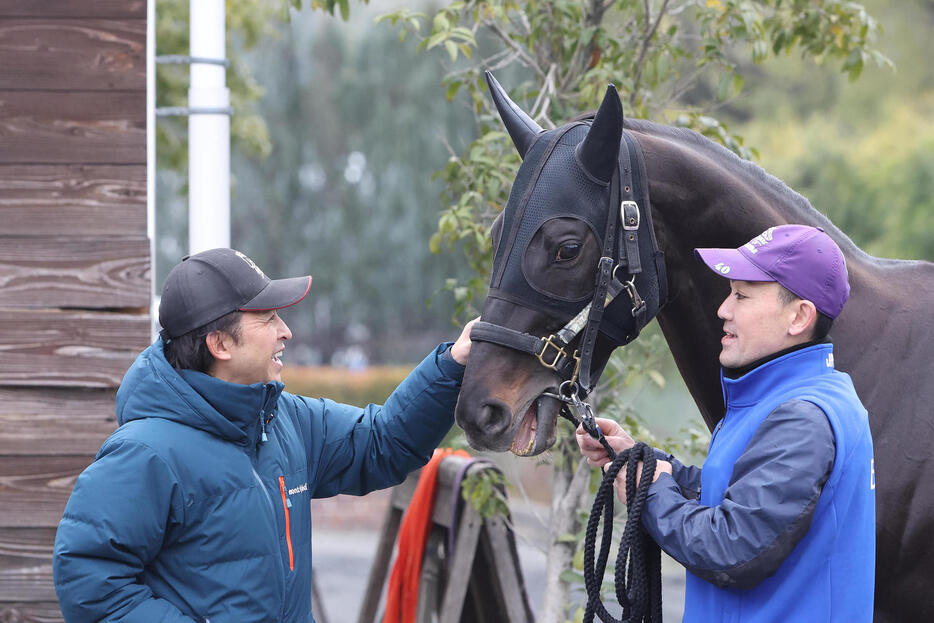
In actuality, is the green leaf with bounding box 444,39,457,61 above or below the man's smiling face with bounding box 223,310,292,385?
above

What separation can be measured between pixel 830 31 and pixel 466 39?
1.55 m

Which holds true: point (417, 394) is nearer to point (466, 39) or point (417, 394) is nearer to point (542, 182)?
point (542, 182)

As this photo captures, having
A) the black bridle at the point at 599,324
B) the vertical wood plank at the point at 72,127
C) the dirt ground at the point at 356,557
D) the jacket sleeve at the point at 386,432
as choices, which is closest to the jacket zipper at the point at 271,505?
the jacket sleeve at the point at 386,432

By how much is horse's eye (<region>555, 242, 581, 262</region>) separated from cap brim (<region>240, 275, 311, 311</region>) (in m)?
0.62

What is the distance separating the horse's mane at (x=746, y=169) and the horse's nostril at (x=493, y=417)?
82 centimetres

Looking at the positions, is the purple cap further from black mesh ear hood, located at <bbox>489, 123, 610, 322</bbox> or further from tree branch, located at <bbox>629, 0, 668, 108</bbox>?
tree branch, located at <bbox>629, 0, 668, 108</bbox>

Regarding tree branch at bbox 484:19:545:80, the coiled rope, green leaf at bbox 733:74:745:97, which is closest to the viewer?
the coiled rope

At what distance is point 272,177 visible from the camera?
19609 mm

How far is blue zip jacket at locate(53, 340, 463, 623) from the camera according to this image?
1896 mm

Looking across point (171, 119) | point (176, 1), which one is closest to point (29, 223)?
point (176, 1)

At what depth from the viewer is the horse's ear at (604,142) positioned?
6.93ft

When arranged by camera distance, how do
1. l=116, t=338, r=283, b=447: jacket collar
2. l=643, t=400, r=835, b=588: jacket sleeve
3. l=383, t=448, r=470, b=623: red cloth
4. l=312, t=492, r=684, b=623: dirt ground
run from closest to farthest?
l=643, t=400, r=835, b=588: jacket sleeve, l=116, t=338, r=283, b=447: jacket collar, l=383, t=448, r=470, b=623: red cloth, l=312, t=492, r=684, b=623: dirt ground

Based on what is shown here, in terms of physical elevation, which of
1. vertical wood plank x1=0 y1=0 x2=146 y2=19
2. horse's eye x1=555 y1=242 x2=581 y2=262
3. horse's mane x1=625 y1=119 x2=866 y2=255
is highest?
vertical wood plank x1=0 y1=0 x2=146 y2=19

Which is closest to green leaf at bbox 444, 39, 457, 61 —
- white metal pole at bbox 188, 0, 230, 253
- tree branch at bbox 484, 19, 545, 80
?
tree branch at bbox 484, 19, 545, 80
